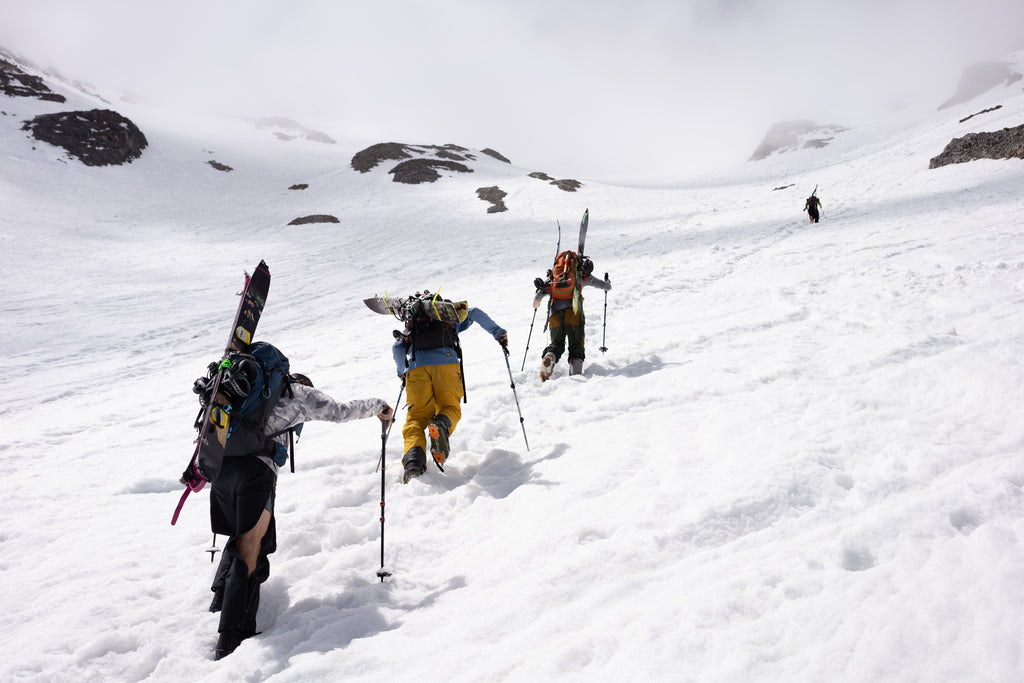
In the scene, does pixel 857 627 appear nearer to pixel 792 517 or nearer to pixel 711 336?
pixel 792 517

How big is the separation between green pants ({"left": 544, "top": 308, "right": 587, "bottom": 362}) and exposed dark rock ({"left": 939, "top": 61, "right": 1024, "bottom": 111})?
3790 inches

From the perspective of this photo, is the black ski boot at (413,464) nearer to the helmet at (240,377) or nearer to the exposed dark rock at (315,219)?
the helmet at (240,377)

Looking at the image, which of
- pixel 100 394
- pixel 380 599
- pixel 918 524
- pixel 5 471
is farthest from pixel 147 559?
pixel 100 394

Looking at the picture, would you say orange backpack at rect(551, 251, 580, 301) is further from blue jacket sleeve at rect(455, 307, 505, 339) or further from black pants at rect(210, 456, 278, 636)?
black pants at rect(210, 456, 278, 636)

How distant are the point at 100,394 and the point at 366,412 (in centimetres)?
850

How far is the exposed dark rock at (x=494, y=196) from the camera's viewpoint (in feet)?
97.1

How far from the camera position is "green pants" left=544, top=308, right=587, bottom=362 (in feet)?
24.8

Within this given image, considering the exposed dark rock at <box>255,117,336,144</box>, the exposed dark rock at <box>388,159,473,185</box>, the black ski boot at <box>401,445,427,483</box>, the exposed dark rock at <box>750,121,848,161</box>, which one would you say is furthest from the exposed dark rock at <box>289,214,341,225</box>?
the exposed dark rock at <box>750,121,848,161</box>

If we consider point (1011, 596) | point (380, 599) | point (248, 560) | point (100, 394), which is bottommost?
point (380, 599)

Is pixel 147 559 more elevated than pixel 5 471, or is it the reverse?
pixel 5 471

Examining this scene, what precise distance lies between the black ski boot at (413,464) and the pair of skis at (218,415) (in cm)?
168

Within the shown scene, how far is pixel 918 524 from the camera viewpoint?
2.82m

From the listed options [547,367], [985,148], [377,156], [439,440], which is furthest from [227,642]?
[377,156]

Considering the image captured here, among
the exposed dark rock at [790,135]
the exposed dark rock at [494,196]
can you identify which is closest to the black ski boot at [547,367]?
the exposed dark rock at [494,196]
